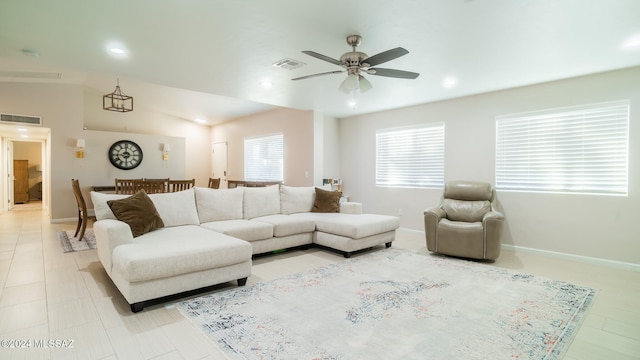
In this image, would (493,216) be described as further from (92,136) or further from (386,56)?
(92,136)

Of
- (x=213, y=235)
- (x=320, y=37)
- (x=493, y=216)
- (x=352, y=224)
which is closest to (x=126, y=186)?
(x=213, y=235)

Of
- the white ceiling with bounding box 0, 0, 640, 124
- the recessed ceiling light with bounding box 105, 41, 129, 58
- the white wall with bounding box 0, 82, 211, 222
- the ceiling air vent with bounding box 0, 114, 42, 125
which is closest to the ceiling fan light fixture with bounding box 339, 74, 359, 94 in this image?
the white ceiling with bounding box 0, 0, 640, 124

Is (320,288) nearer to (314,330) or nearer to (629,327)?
(314,330)

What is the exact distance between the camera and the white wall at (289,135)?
661 cm

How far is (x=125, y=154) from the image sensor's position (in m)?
8.15

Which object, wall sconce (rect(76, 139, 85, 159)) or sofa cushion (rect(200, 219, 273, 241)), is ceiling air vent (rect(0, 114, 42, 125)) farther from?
sofa cushion (rect(200, 219, 273, 241))

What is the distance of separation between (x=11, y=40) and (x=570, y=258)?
7237 mm

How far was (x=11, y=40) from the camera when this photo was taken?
3154 mm

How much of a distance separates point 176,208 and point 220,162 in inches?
241

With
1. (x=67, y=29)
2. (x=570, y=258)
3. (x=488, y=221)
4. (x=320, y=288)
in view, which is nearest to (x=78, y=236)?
(x=67, y=29)

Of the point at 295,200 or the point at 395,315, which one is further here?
the point at 295,200

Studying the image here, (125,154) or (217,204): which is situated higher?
(125,154)

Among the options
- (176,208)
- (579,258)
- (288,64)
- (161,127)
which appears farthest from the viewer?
(161,127)

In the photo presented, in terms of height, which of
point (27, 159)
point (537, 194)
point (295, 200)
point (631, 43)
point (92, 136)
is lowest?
point (295, 200)
